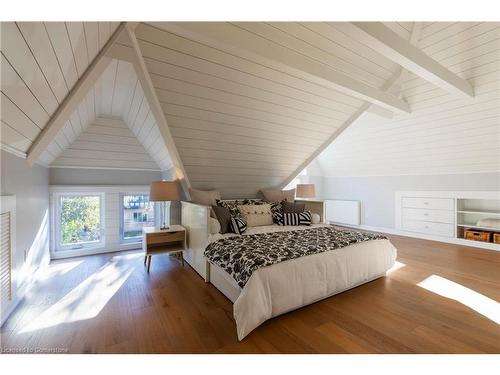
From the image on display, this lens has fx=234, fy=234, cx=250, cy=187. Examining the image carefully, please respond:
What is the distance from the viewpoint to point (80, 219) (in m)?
3.55

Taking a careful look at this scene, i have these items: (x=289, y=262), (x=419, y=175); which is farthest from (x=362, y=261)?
(x=419, y=175)

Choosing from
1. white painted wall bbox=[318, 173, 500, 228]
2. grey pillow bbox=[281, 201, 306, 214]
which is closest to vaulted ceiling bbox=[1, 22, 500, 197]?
white painted wall bbox=[318, 173, 500, 228]

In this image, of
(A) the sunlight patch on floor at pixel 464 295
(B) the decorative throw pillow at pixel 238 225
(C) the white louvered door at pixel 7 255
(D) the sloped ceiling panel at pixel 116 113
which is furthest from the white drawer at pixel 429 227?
(C) the white louvered door at pixel 7 255

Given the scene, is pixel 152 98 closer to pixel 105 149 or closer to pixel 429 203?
pixel 105 149

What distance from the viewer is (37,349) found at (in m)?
1.43

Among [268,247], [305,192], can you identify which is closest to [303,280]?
[268,247]

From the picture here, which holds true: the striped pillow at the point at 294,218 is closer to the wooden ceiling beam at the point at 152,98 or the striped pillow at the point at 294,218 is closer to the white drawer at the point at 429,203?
the wooden ceiling beam at the point at 152,98

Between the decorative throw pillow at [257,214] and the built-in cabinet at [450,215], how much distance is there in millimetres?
3051

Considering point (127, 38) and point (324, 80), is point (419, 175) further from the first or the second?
point (127, 38)

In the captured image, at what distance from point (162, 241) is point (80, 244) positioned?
158 cm

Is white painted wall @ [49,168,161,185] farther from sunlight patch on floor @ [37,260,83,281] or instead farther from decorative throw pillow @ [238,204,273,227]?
decorative throw pillow @ [238,204,273,227]

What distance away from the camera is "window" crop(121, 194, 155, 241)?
3.85m

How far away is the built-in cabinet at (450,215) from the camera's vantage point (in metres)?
3.66

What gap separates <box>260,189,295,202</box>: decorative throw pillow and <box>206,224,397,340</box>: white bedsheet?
1.50 meters
